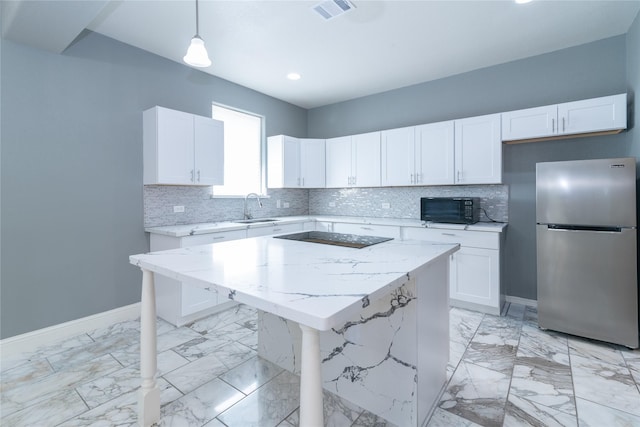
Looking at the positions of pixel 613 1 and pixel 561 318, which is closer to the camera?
pixel 613 1

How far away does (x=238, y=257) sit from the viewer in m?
1.63

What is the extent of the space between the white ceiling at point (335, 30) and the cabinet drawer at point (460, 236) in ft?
6.16

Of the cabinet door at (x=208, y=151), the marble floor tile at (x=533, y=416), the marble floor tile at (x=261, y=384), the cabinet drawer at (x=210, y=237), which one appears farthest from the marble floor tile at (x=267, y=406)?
the cabinet door at (x=208, y=151)

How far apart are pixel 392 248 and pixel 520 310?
2.32 meters

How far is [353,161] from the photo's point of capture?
171 inches

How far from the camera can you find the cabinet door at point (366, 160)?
4.10 meters

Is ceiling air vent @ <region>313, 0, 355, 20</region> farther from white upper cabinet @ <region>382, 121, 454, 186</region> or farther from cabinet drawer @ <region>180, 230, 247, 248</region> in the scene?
cabinet drawer @ <region>180, 230, 247, 248</region>

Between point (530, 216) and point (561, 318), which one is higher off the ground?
point (530, 216)

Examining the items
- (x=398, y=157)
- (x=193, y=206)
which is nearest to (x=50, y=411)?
(x=193, y=206)

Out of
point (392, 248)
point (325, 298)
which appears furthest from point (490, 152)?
point (325, 298)

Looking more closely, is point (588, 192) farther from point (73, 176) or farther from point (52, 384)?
point (73, 176)

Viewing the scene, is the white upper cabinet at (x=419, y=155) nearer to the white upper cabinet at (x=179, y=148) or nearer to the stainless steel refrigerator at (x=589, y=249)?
the stainless steel refrigerator at (x=589, y=249)

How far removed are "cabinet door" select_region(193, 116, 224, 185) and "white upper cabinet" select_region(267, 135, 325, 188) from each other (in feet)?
3.28

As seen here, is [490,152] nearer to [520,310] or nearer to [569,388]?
[520,310]
